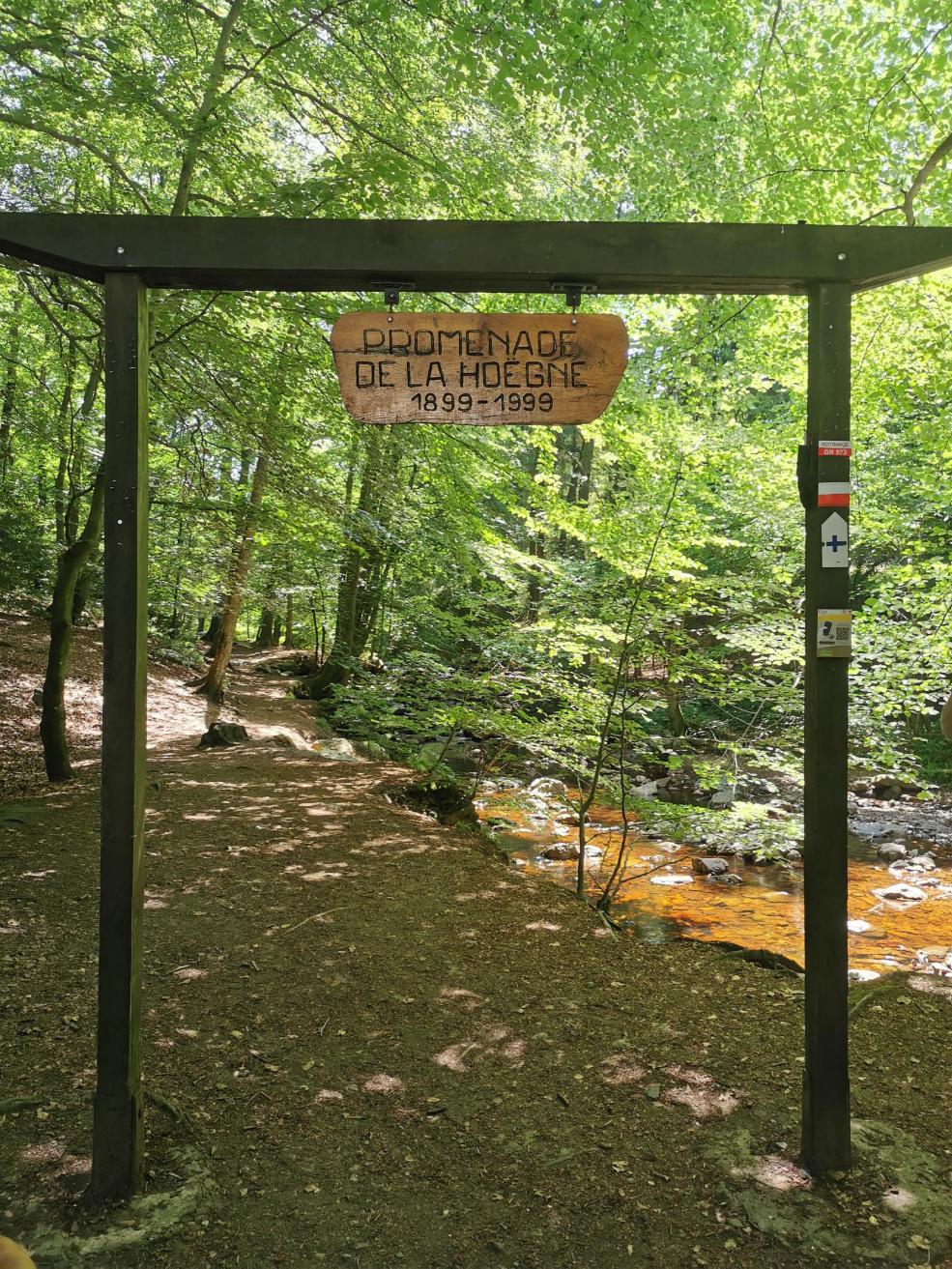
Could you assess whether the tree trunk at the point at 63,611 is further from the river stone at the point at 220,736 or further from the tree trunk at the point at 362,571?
the river stone at the point at 220,736

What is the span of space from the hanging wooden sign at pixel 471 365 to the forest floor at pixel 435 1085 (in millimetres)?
2558

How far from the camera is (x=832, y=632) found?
2492mm

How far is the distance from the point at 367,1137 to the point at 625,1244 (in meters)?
0.98

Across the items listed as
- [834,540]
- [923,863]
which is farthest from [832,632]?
[923,863]

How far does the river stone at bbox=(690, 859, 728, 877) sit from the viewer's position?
912 centimetres

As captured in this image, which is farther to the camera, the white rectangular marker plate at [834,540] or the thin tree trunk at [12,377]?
the thin tree trunk at [12,377]

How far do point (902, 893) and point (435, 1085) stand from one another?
23.5ft

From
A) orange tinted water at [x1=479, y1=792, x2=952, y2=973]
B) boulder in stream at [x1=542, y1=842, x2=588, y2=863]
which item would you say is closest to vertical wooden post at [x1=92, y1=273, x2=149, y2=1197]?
orange tinted water at [x1=479, y1=792, x2=952, y2=973]

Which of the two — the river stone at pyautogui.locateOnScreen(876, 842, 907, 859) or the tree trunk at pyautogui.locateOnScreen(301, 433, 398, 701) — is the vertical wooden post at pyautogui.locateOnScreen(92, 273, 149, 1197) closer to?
the tree trunk at pyautogui.locateOnScreen(301, 433, 398, 701)

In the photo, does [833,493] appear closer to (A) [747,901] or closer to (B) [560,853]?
(A) [747,901]

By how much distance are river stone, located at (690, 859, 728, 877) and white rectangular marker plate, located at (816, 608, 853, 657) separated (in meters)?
7.30

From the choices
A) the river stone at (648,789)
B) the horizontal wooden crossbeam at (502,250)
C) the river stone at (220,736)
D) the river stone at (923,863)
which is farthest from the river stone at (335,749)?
the horizontal wooden crossbeam at (502,250)

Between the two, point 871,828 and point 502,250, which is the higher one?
point 502,250

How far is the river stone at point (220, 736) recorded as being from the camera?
10.3m
